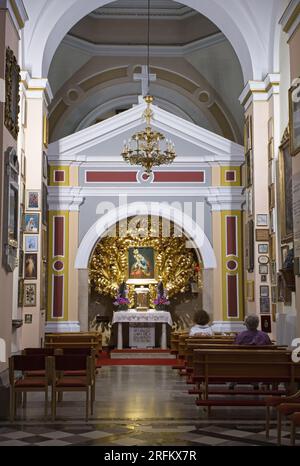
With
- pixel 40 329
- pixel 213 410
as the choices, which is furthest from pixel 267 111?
pixel 213 410

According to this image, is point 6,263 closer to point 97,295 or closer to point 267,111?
point 267,111

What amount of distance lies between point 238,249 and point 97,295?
450 centimetres

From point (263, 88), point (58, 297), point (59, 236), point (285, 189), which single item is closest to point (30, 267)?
point (58, 297)

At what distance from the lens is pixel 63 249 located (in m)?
15.2

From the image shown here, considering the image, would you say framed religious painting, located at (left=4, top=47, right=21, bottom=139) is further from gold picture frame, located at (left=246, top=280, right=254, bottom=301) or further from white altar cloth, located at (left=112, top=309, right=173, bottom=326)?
white altar cloth, located at (left=112, top=309, right=173, bottom=326)

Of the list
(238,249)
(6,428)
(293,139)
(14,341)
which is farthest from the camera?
(238,249)

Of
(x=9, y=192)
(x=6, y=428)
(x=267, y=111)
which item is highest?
(x=267, y=111)

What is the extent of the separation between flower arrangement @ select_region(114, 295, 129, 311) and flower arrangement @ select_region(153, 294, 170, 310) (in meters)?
0.77

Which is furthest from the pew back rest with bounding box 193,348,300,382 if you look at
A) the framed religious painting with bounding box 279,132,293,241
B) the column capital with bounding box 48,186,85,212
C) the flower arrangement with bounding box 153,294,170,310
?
the flower arrangement with bounding box 153,294,170,310

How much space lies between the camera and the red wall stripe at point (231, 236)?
15312 millimetres

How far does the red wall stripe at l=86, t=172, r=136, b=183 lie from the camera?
1552 centimetres

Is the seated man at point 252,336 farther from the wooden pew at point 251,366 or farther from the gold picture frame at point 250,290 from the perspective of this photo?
the gold picture frame at point 250,290

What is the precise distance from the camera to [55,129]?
18.3 meters

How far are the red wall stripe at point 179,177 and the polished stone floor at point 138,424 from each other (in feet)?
24.3
